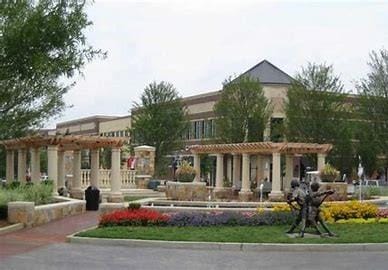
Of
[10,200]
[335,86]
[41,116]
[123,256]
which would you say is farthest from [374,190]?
[123,256]

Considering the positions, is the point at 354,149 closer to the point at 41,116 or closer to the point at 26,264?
the point at 41,116

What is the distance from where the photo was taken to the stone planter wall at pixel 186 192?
32.8 meters

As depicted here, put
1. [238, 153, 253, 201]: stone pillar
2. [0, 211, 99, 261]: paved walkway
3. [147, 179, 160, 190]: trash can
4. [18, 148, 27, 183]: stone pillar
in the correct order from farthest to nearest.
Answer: [147, 179, 160, 190]: trash can < [238, 153, 253, 201]: stone pillar < [18, 148, 27, 183]: stone pillar < [0, 211, 99, 261]: paved walkway

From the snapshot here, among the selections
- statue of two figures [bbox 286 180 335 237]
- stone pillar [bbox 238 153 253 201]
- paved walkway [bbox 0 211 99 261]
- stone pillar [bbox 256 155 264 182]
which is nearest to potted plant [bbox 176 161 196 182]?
stone pillar [bbox 238 153 253 201]

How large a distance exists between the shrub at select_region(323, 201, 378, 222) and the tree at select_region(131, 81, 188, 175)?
40.5 metres

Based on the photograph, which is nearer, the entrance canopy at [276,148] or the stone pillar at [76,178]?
the stone pillar at [76,178]

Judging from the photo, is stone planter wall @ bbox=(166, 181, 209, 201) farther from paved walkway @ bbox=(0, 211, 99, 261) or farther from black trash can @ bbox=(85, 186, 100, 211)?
paved walkway @ bbox=(0, 211, 99, 261)

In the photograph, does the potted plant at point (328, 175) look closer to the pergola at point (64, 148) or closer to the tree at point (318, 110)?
the pergola at point (64, 148)

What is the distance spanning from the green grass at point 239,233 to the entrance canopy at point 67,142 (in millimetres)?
12390

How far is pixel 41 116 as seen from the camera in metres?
27.2

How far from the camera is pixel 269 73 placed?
78.8 metres

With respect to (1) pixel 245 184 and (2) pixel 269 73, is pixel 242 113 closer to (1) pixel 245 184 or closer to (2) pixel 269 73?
(1) pixel 245 184

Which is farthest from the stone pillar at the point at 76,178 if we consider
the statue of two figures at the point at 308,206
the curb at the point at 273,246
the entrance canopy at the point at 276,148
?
the curb at the point at 273,246

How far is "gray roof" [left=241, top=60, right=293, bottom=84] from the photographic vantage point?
77.0 metres
